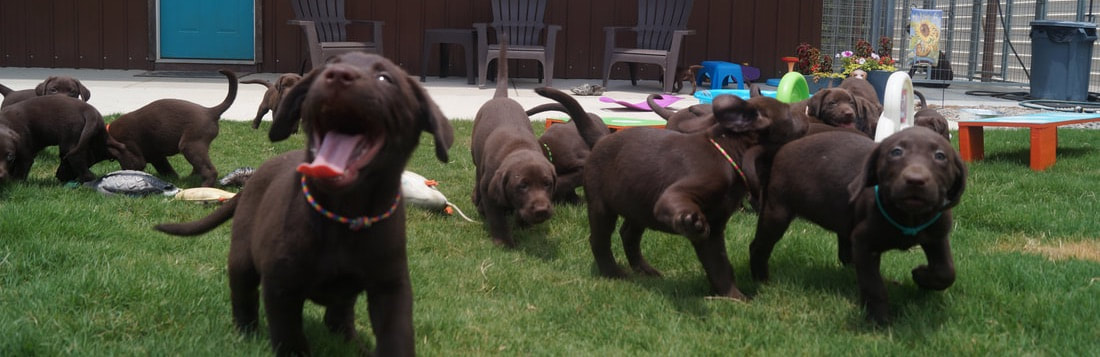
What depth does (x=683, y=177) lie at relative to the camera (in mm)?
4648

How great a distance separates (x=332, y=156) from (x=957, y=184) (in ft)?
8.36

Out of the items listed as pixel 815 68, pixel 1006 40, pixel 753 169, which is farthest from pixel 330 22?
pixel 753 169

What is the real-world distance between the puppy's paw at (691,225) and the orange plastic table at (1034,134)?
18.2 ft

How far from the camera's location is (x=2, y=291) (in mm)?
4273

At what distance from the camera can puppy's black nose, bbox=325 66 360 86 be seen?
2807 millimetres

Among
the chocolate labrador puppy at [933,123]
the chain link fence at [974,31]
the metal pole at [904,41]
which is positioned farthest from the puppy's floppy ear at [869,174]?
the metal pole at [904,41]

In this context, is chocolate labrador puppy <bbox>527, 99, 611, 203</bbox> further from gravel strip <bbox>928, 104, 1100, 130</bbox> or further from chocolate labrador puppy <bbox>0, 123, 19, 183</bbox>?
gravel strip <bbox>928, 104, 1100, 130</bbox>

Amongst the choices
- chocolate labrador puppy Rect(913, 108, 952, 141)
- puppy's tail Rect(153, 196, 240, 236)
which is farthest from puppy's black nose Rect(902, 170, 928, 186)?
Answer: chocolate labrador puppy Rect(913, 108, 952, 141)

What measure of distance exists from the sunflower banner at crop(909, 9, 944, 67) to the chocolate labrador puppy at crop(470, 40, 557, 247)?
39.2 feet

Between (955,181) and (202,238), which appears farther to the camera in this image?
(202,238)

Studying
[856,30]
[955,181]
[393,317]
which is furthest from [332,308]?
[856,30]

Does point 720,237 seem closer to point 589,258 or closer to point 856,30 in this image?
point 589,258

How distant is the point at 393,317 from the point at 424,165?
206 inches

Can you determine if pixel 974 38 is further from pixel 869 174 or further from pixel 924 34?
pixel 869 174
